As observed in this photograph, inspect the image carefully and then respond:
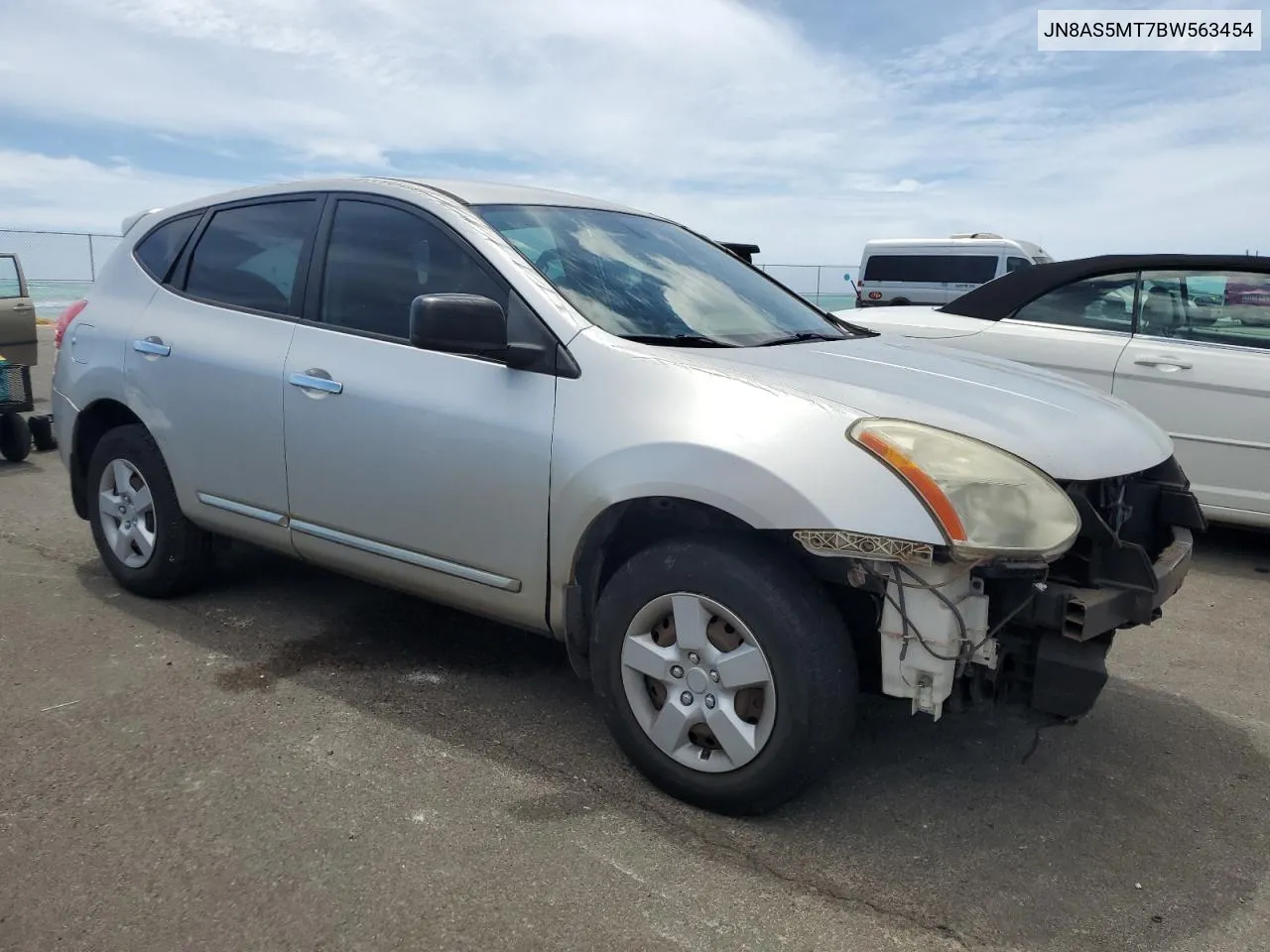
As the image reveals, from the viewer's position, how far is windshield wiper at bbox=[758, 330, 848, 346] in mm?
3387

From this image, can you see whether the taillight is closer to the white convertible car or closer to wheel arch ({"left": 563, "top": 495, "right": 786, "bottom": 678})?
wheel arch ({"left": 563, "top": 495, "right": 786, "bottom": 678})

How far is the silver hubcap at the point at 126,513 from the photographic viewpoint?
434 centimetres

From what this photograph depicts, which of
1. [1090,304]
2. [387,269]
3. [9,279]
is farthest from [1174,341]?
[9,279]

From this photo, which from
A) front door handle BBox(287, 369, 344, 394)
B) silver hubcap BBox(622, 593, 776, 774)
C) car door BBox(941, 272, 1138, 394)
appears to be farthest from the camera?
car door BBox(941, 272, 1138, 394)

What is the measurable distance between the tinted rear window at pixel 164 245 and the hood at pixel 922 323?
3.52m

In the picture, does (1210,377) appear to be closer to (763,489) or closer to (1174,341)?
(1174,341)

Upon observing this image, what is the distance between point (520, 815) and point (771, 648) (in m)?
0.83

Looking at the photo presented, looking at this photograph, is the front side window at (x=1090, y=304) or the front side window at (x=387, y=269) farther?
the front side window at (x=1090, y=304)

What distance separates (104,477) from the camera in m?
4.45

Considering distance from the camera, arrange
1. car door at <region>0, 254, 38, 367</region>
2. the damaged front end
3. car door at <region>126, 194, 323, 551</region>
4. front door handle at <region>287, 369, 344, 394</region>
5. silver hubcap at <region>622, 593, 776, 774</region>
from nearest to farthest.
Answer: the damaged front end
silver hubcap at <region>622, 593, 776, 774</region>
front door handle at <region>287, 369, 344, 394</region>
car door at <region>126, 194, 323, 551</region>
car door at <region>0, 254, 38, 367</region>

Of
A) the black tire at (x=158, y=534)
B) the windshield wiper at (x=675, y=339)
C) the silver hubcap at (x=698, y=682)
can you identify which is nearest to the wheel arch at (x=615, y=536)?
the silver hubcap at (x=698, y=682)

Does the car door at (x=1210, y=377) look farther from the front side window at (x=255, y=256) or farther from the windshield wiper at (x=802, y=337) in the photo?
the front side window at (x=255, y=256)

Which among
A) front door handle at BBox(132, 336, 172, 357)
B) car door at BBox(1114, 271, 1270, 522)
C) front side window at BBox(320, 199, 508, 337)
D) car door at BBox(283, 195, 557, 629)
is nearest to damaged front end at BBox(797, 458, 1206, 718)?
car door at BBox(283, 195, 557, 629)

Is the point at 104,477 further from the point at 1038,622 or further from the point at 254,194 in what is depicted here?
the point at 1038,622
